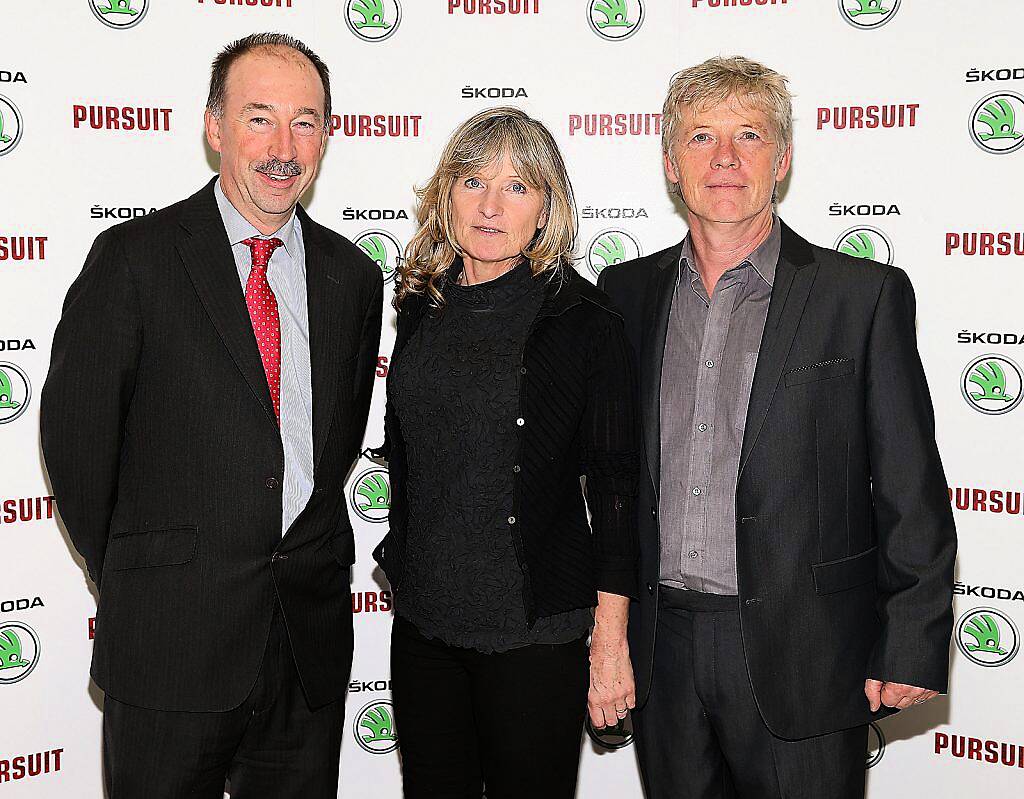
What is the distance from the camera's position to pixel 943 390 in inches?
128

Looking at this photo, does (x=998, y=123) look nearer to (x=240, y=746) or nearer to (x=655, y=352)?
(x=655, y=352)

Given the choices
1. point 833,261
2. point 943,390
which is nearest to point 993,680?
point 943,390

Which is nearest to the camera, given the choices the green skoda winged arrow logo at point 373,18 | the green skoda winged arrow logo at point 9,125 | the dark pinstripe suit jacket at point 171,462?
the dark pinstripe suit jacket at point 171,462

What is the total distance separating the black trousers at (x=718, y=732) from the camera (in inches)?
83.9

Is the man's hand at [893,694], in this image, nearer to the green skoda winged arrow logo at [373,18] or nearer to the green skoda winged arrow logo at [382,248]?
the green skoda winged arrow logo at [382,248]

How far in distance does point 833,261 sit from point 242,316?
4.43 feet

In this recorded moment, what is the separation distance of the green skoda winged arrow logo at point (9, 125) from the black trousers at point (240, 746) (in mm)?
1887

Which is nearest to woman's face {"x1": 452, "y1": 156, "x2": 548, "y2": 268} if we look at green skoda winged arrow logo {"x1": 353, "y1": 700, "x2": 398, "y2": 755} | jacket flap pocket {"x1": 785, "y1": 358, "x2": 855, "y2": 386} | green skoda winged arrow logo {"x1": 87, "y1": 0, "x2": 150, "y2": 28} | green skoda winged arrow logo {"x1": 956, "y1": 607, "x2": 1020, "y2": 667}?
jacket flap pocket {"x1": 785, "y1": 358, "x2": 855, "y2": 386}

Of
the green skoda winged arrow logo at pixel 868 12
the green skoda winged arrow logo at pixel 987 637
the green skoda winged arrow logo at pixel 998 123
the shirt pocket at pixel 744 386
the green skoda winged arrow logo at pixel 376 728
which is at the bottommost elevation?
the green skoda winged arrow logo at pixel 376 728

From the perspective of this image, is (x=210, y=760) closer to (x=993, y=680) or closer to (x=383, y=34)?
(x=383, y=34)

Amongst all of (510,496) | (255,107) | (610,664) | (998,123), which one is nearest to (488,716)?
(610,664)

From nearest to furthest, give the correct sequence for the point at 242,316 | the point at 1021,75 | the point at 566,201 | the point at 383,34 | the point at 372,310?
the point at 242,316 → the point at 566,201 → the point at 372,310 → the point at 1021,75 → the point at 383,34

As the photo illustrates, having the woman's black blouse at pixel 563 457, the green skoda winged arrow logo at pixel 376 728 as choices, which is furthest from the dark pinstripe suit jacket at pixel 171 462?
the green skoda winged arrow logo at pixel 376 728

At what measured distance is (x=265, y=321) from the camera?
2.15 meters
